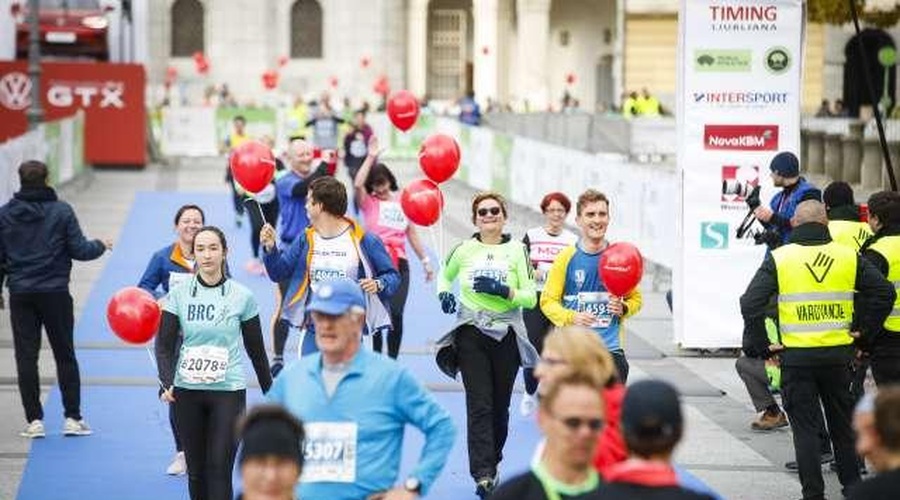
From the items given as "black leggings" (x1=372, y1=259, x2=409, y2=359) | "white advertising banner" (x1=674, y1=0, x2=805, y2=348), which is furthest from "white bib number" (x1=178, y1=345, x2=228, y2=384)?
"white advertising banner" (x1=674, y1=0, x2=805, y2=348)

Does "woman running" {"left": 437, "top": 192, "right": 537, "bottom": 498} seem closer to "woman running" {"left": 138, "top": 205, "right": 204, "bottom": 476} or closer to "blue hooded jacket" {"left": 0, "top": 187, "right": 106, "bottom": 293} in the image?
"woman running" {"left": 138, "top": 205, "right": 204, "bottom": 476}

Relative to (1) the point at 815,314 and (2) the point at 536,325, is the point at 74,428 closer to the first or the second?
(2) the point at 536,325

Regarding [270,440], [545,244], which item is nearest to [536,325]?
[545,244]

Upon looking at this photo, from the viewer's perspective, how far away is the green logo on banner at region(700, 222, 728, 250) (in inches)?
733

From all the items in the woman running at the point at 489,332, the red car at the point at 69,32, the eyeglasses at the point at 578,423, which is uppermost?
the red car at the point at 69,32

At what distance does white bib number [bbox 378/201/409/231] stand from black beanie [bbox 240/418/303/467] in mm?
10597

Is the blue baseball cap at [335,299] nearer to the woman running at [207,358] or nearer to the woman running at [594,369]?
the woman running at [594,369]

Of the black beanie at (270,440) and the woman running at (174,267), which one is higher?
the black beanie at (270,440)

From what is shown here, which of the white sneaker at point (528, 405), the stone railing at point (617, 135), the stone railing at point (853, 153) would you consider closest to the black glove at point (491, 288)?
the white sneaker at point (528, 405)

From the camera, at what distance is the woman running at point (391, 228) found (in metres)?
16.9

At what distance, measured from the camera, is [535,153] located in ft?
109

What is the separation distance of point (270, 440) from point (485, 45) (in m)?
69.9

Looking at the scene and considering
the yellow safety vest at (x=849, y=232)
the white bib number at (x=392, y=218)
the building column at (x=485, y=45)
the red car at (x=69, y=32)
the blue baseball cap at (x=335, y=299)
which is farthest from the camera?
the building column at (x=485, y=45)

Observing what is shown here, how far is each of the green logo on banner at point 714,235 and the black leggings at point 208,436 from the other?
8266mm
